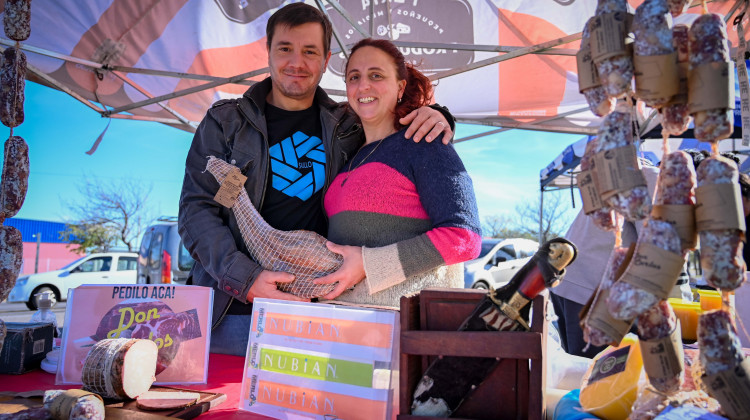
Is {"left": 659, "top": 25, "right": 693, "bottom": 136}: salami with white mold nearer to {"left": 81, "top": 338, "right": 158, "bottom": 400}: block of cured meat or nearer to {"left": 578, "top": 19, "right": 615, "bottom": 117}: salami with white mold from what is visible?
{"left": 578, "top": 19, "right": 615, "bottom": 117}: salami with white mold

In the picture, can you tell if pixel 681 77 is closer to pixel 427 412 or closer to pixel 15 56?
pixel 427 412

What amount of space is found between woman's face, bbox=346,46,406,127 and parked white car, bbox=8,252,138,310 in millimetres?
12644

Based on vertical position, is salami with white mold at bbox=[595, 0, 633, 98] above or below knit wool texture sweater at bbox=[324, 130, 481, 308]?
above

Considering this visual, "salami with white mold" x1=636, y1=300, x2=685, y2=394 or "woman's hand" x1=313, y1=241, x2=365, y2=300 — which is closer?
"salami with white mold" x1=636, y1=300, x2=685, y2=394

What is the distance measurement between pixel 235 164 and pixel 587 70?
1348 millimetres

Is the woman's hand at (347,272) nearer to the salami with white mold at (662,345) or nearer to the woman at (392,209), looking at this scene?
the woman at (392,209)

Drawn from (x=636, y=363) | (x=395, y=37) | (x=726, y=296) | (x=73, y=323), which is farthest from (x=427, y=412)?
(x=395, y=37)

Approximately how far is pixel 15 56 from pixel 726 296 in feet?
4.93

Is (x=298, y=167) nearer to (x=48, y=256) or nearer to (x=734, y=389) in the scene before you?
(x=734, y=389)

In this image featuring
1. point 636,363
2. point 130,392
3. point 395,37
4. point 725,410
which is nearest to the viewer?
point 725,410

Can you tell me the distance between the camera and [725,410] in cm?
64

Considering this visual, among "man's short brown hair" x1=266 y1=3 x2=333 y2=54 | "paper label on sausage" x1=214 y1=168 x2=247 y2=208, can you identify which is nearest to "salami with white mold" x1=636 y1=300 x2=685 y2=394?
"paper label on sausage" x1=214 y1=168 x2=247 y2=208

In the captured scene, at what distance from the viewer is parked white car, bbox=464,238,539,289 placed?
10570 millimetres

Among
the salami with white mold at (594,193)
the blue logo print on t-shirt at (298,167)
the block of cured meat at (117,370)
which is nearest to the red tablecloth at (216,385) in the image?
the block of cured meat at (117,370)
